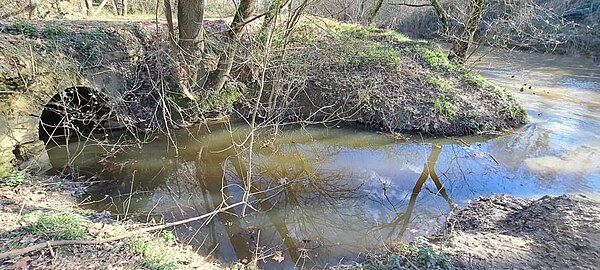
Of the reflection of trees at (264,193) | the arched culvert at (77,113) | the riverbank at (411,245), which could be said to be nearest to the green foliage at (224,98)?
the reflection of trees at (264,193)

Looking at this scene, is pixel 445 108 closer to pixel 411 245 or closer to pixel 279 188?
pixel 279 188

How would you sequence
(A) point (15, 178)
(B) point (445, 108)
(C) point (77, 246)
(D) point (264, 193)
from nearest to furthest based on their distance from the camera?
(C) point (77, 246) < (A) point (15, 178) < (D) point (264, 193) < (B) point (445, 108)

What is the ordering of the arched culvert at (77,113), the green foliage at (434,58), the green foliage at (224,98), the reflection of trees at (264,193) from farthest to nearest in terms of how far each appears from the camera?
the green foliage at (434,58), the green foliage at (224,98), the arched culvert at (77,113), the reflection of trees at (264,193)

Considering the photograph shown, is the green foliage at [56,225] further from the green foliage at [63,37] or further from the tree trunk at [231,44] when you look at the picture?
the tree trunk at [231,44]

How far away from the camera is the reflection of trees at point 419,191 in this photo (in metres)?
5.73

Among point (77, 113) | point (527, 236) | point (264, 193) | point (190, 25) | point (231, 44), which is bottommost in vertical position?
point (264, 193)

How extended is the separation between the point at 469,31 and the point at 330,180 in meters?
7.01

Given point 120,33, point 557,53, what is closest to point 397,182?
point 120,33

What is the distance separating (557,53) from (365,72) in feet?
42.4

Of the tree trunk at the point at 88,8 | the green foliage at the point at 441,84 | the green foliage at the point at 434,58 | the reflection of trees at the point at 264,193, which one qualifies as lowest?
the reflection of trees at the point at 264,193

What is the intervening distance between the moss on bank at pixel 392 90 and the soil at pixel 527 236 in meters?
4.09

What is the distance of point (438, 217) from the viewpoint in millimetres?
5938

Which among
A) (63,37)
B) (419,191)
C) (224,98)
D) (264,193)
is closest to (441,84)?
(419,191)

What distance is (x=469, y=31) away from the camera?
1130 centimetres
